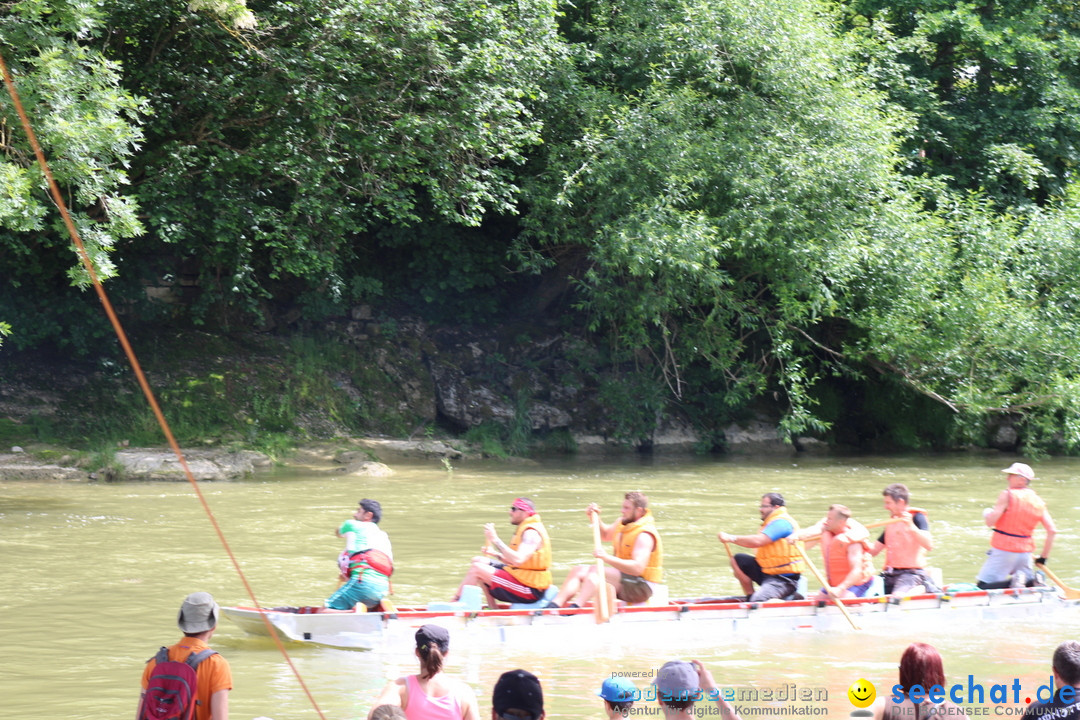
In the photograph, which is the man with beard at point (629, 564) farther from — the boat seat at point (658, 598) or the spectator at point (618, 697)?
the spectator at point (618, 697)

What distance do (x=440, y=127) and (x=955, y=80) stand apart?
48.7 feet

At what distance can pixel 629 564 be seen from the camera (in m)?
9.36

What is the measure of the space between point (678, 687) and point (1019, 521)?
7254 millimetres

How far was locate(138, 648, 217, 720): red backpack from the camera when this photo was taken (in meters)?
4.51

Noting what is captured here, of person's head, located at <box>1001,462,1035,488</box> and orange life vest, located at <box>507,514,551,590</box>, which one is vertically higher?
person's head, located at <box>1001,462,1035,488</box>

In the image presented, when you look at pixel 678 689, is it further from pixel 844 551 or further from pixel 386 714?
pixel 844 551

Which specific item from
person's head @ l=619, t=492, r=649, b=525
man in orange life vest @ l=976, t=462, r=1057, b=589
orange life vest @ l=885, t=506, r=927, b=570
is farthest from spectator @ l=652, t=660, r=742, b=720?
man in orange life vest @ l=976, t=462, r=1057, b=589

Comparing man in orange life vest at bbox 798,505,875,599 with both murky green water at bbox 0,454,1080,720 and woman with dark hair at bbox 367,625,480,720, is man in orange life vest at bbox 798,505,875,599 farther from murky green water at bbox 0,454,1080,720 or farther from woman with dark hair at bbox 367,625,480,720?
woman with dark hair at bbox 367,625,480,720

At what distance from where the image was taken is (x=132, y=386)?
21094mm

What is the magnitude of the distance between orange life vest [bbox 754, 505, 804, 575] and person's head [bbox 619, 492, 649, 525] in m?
1.19

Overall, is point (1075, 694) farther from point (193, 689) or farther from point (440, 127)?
point (440, 127)

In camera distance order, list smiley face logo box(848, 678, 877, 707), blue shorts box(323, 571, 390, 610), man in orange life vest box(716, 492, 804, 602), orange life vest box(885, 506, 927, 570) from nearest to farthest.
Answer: smiley face logo box(848, 678, 877, 707)
blue shorts box(323, 571, 390, 610)
man in orange life vest box(716, 492, 804, 602)
orange life vest box(885, 506, 927, 570)

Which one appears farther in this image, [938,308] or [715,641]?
[938,308]

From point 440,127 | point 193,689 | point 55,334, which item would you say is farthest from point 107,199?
point 193,689
